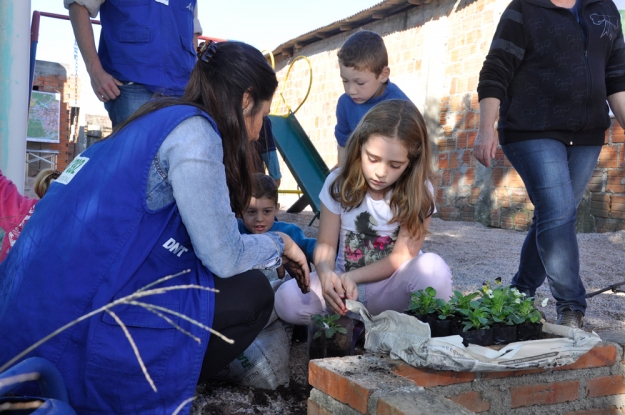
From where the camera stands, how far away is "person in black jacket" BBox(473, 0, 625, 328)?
2.49 m

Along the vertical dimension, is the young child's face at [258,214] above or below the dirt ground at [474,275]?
above

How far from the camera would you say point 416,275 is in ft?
7.70

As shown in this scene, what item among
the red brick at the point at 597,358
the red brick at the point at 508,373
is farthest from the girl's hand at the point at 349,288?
the red brick at the point at 597,358

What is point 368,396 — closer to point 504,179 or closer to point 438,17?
point 504,179

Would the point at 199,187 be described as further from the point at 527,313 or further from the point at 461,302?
the point at 527,313

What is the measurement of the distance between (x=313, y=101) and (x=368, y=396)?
1003 centimetres

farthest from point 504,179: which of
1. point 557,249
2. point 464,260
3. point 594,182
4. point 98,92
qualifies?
point 98,92

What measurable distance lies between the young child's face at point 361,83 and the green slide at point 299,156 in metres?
2.79

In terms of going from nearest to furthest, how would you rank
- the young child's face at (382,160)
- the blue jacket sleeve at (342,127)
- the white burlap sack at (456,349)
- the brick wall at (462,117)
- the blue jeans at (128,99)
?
1. the white burlap sack at (456,349)
2. the young child's face at (382,160)
3. the blue jeans at (128,99)
4. the blue jacket sleeve at (342,127)
5. the brick wall at (462,117)

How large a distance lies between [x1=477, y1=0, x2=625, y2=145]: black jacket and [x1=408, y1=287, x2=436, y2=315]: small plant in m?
0.94

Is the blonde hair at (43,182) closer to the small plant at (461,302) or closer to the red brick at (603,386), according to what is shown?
the small plant at (461,302)

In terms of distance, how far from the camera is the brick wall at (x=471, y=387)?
5.09 ft

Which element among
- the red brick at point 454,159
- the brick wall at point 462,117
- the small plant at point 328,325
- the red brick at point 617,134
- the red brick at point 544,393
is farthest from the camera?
the red brick at point 454,159

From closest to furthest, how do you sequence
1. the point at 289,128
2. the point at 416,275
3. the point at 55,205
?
the point at 55,205 → the point at 416,275 → the point at 289,128
